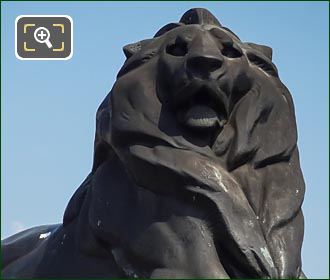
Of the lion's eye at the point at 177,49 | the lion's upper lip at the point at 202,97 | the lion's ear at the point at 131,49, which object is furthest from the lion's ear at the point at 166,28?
the lion's upper lip at the point at 202,97

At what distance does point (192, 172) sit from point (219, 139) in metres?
0.33

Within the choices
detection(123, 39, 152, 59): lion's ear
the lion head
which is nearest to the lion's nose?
the lion head

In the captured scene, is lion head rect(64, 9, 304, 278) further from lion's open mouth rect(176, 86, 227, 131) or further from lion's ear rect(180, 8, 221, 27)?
lion's ear rect(180, 8, 221, 27)

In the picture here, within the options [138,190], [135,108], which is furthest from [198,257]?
[135,108]

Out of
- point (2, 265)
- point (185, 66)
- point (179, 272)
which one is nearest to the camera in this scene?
point (179, 272)

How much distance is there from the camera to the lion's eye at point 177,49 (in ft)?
17.3

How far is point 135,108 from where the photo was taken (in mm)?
5195

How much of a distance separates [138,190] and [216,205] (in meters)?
0.51

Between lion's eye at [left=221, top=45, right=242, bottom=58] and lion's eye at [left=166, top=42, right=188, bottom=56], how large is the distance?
9.0 inches

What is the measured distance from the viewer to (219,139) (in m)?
5.16

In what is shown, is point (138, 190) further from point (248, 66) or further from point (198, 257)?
point (248, 66)

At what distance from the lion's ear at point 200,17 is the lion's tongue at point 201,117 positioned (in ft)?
2.22

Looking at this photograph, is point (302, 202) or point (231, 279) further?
point (302, 202)

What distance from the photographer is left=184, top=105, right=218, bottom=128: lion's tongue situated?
5.12 m
